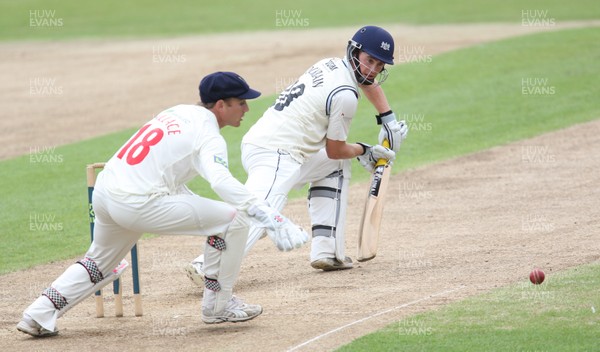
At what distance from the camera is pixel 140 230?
7656 mm

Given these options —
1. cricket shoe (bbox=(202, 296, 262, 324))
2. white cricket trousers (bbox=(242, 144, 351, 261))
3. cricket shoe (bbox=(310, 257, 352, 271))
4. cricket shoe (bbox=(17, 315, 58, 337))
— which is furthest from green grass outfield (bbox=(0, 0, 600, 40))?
cricket shoe (bbox=(17, 315, 58, 337))

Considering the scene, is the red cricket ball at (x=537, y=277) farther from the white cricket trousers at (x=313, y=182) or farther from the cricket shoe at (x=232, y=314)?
the cricket shoe at (x=232, y=314)

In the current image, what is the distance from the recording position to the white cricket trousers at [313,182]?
9.19 m

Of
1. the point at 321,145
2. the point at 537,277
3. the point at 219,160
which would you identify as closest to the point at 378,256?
the point at 321,145

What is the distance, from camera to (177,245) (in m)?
11.8

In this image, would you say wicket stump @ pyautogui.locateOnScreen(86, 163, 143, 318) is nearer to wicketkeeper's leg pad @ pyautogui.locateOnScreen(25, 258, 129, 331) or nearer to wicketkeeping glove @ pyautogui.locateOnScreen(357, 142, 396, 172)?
wicketkeeper's leg pad @ pyautogui.locateOnScreen(25, 258, 129, 331)

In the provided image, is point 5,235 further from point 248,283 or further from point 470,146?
point 470,146

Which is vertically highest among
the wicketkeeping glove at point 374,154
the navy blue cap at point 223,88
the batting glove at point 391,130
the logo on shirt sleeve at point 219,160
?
the navy blue cap at point 223,88

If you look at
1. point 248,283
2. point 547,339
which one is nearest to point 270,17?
point 248,283

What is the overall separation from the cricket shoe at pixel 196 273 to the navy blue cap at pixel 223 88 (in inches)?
78.8

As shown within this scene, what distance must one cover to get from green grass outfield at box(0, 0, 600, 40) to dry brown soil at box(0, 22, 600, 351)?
36.2 feet

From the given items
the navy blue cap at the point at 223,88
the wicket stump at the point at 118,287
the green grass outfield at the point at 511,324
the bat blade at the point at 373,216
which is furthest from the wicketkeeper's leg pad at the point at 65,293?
the bat blade at the point at 373,216

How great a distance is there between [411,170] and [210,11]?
23598mm

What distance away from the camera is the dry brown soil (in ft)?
25.8
